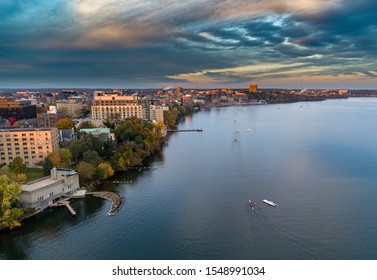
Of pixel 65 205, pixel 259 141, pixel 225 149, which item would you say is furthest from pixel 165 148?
pixel 65 205

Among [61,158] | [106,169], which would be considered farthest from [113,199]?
[61,158]

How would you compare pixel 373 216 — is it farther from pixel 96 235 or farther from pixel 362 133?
pixel 362 133

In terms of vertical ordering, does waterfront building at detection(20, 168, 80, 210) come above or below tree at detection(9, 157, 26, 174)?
below

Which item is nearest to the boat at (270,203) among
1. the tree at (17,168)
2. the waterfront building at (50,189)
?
the waterfront building at (50,189)

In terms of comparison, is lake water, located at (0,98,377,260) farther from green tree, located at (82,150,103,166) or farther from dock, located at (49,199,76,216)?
green tree, located at (82,150,103,166)

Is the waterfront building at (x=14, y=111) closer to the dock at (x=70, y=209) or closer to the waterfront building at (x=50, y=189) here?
the waterfront building at (x=50, y=189)

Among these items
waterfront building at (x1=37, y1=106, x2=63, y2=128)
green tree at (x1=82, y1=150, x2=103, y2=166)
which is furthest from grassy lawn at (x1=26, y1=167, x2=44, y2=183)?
waterfront building at (x1=37, y1=106, x2=63, y2=128)
